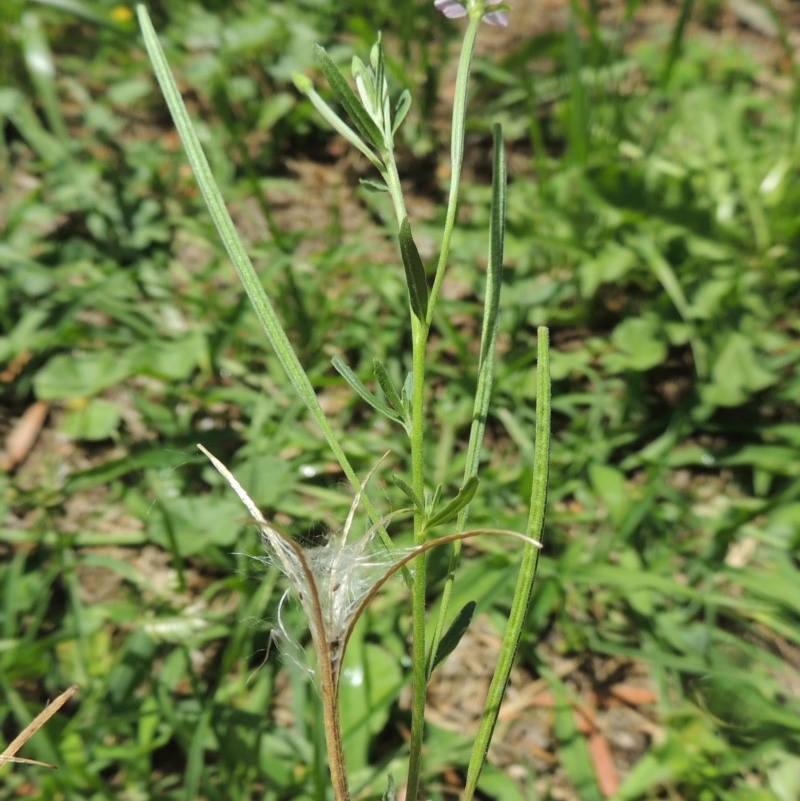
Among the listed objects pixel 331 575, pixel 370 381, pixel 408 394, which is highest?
pixel 408 394

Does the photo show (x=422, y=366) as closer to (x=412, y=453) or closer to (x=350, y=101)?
(x=412, y=453)

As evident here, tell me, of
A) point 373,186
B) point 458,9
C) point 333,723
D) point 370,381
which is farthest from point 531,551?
point 370,381

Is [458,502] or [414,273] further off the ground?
[414,273]

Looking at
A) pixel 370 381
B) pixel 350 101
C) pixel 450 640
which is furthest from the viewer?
pixel 370 381

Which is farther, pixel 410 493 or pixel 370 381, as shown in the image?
pixel 370 381

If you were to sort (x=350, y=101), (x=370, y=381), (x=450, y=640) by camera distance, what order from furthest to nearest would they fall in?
1. (x=370, y=381)
2. (x=450, y=640)
3. (x=350, y=101)

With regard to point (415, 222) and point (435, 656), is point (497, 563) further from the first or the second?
point (415, 222)

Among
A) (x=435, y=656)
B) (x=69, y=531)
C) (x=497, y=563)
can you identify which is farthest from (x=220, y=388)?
(x=435, y=656)
